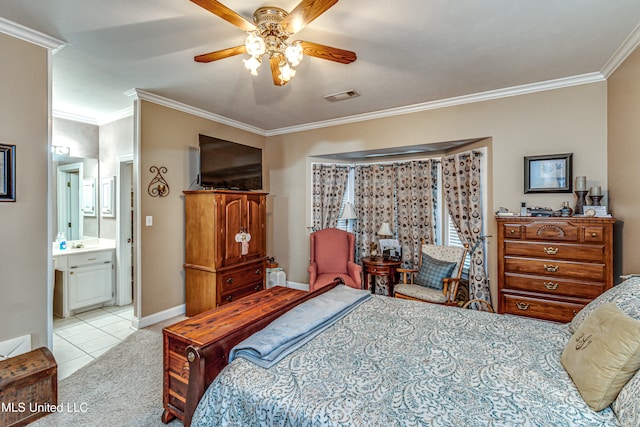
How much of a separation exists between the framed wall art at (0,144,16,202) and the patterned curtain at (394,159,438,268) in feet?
13.9

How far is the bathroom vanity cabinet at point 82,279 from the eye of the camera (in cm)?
375

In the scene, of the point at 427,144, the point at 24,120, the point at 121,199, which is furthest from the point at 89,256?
the point at 427,144

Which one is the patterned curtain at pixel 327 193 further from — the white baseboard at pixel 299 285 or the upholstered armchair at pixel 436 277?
the upholstered armchair at pixel 436 277

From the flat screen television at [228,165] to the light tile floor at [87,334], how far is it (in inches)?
76.7

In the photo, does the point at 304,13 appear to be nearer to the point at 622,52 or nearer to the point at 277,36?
the point at 277,36

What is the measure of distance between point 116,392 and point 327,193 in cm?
355

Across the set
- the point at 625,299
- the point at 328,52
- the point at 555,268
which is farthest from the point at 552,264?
the point at 328,52

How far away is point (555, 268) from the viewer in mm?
2748

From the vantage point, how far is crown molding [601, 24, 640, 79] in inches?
88.6

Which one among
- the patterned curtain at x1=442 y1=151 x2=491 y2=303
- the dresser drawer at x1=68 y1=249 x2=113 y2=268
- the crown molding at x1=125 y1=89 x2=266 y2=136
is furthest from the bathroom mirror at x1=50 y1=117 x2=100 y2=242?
the patterned curtain at x1=442 y1=151 x2=491 y2=303

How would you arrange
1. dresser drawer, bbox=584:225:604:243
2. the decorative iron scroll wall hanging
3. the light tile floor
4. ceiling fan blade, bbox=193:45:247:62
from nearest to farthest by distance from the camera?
1. ceiling fan blade, bbox=193:45:247:62
2. dresser drawer, bbox=584:225:604:243
3. the light tile floor
4. the decorative iron scroll wall hanging

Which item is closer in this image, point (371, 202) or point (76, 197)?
point (76, 197)

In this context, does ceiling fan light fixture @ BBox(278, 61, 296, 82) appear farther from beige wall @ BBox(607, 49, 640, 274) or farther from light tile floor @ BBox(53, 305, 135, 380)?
light tile floor @ BBox(53, 305, 135, 380)

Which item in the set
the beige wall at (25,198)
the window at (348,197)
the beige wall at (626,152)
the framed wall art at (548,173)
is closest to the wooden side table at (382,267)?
the window at (348,197)
